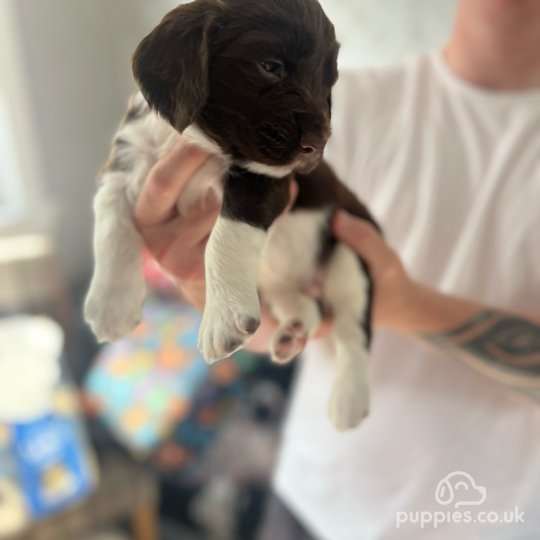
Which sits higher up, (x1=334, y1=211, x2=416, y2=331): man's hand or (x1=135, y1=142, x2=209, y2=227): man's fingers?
(x1=135, y1=142, x2=209, y2=227): man's fingers

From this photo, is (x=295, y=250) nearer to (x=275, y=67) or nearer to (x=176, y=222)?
(x=176, y=222)

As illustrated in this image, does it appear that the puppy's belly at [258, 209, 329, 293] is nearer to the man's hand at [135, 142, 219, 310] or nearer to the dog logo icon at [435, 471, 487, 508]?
the man's hand at [135, 142, 219, 310]

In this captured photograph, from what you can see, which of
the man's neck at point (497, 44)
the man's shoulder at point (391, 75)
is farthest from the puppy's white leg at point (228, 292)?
the man's shoulder at point (391, 75)

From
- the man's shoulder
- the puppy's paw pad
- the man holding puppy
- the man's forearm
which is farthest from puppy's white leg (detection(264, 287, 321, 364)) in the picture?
the man's shoulder

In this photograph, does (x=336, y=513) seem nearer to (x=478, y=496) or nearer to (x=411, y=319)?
(x=411, y=319)

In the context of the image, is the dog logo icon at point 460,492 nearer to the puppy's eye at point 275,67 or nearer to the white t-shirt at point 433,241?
the white t-shirt at point 433,241

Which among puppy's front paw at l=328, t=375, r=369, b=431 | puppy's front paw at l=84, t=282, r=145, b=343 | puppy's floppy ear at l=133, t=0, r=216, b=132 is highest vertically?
puppy's floppy ear at l=133, t=0, r=216, b=132
